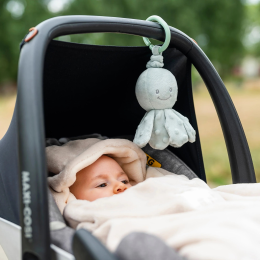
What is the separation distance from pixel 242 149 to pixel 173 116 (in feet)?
1.07

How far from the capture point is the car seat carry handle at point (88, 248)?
660 mm

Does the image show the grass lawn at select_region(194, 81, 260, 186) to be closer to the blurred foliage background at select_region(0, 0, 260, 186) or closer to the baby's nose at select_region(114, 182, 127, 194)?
the blurred foliage background at select_region(0, 0, 260, 186)

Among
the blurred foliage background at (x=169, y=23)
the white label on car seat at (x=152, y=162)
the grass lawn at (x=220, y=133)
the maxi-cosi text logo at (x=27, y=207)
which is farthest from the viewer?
the blurred foliage background at (x=169, y=23)

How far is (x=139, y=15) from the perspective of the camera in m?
7.19

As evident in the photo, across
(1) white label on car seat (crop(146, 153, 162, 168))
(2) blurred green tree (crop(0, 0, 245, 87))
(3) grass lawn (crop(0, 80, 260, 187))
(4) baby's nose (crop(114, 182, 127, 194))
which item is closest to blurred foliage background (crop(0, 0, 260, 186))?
(2) blurred green tree (crop(0, 0, 245, 87))

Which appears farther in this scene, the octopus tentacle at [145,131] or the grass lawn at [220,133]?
the grass lawn at [220,133]

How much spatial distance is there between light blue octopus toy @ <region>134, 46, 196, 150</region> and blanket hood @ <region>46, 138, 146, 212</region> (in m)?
0.12

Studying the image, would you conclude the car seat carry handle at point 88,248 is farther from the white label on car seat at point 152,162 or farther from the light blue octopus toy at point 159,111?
the white label on car seat at point 152,162

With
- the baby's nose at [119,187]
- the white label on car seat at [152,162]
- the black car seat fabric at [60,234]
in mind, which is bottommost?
the black car seat fabric at [60,234]

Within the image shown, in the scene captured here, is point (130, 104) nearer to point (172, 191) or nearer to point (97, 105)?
point (97, 105)

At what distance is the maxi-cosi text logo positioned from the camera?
29.2 inches

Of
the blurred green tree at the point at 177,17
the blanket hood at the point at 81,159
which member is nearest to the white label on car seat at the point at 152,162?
the blanket hood at the point at 81,159

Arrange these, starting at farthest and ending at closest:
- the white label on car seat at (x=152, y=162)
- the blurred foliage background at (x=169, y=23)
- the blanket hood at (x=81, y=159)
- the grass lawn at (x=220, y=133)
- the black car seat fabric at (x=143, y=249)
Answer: the blurred foliage background at (x=169, y=23) < the grass lawn at (x=220, y=133) < the white label on car seat at (x=152, y=162) < the blanket hood at (x=81, y=159) < the black car seat fabric at (x=143, y=249)

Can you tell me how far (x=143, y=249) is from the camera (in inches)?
25.5
